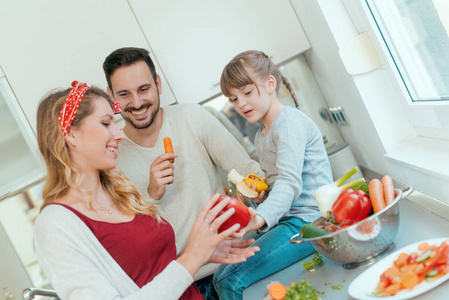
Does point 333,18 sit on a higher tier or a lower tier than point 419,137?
higher

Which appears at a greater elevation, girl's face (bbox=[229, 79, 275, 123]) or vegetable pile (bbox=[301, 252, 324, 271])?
girl's face (bbox=[229, 79, 275, 123])

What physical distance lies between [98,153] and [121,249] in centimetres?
26

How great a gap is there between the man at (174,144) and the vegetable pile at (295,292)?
2.09 ft

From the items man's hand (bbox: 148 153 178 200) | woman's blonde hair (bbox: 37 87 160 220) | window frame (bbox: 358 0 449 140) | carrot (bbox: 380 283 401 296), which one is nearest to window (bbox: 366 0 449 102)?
window frame (bbox: 358 0 449 140)

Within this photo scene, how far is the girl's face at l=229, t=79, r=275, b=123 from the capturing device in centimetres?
149

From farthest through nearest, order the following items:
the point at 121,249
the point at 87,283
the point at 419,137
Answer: the point at 419,137 → the point at 121,249 → the point at 87,283

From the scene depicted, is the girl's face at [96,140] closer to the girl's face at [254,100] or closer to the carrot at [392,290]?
the girl's face at [254,100]

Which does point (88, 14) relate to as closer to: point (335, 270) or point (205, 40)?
point (205, 40)

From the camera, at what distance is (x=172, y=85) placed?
204cm

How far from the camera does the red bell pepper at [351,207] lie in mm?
1082

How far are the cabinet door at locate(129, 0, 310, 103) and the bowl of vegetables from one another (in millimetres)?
1062

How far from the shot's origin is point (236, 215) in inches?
47.6

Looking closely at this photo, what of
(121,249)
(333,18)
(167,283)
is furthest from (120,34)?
(167,283)

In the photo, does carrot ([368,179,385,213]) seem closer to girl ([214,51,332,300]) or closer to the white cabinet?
girl ([214,51,332,300])
